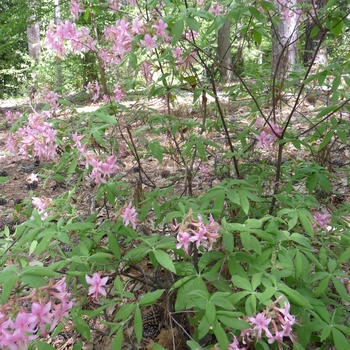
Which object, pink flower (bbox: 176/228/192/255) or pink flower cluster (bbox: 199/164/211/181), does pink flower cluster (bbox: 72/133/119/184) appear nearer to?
pink flower (bbox: 176/228/192/255)

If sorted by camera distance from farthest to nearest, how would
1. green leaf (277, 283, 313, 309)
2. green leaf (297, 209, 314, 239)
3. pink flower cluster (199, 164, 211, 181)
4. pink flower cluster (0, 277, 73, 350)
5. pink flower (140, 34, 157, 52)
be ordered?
pink flower cluster (199, 164, 211, 181) → pink flower (140, 34, 157, 52) → green leaf (297, 209, 314, 239) → green leaf (277, 283, 313, 309) → pink flower cluster (0, 277, 73, 350)

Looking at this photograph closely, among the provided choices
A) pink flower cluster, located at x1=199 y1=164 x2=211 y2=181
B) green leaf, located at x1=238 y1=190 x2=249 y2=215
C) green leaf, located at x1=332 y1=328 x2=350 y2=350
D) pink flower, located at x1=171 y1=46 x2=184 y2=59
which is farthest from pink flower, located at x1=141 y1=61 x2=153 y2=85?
green leaf, located at x1=332 y1=328 x2=350 y2=350

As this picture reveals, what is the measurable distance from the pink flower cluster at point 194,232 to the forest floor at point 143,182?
2.19 ft

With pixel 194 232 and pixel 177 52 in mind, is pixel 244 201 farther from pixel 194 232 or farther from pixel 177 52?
pixel 177 52

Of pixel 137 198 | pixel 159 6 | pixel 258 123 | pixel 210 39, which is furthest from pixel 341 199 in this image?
pixel 159 6

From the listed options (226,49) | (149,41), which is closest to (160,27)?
(149,41)

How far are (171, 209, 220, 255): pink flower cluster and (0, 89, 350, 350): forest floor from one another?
2.19ft

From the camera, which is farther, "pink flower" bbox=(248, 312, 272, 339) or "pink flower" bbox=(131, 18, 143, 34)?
"pink flower" bbox=(131, 18, 143, 34)

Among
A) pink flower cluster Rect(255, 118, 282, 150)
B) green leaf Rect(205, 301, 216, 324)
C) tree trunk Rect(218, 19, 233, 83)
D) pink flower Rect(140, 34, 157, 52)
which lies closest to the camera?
green leaf Rect(205, 301, 216, 324)

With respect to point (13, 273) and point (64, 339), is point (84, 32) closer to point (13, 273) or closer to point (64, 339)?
point (13, 273)

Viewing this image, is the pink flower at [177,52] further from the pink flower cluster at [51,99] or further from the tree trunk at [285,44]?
the pink flower cluster at [51,99]

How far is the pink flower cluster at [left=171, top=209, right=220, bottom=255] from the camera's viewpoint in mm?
1390

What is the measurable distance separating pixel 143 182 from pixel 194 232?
1105 millimetres

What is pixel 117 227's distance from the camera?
1.73 m
